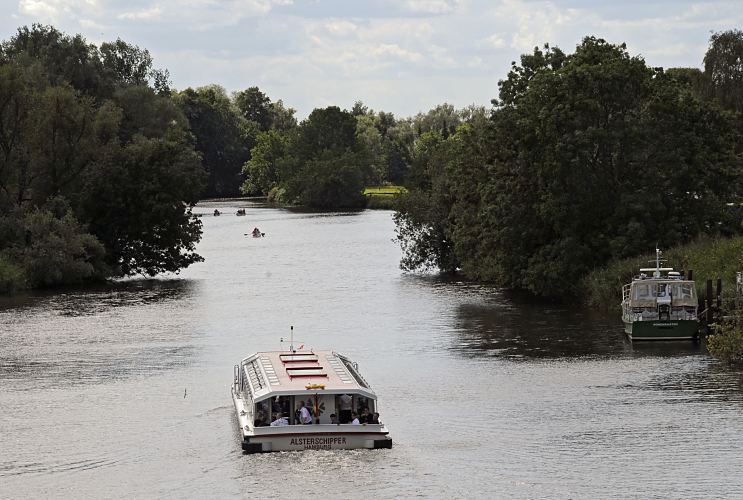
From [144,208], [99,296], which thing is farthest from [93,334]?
[144,208]

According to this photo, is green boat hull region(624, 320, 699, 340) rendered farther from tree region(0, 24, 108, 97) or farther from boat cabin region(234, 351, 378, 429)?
tree region(0, 24, 108, 97)

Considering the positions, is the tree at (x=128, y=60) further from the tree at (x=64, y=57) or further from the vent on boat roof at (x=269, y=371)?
the vent on boat roof at (x=269, y=371)

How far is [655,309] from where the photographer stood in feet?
215

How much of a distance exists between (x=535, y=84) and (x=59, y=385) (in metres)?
40.3

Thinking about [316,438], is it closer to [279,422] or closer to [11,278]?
[279,422]

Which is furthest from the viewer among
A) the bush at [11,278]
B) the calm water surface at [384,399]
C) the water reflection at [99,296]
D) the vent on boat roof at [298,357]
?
the bush at [11,278]

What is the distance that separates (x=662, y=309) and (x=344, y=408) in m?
27.3

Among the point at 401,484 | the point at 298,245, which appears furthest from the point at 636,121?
the point at 298,245

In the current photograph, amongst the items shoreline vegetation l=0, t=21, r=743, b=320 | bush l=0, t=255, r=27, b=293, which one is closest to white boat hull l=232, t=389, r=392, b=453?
shoreline vegetation l=0, t=21, r=743, b=320

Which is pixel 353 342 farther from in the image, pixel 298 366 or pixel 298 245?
pixel 298 245

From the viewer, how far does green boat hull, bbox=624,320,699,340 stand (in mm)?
64938

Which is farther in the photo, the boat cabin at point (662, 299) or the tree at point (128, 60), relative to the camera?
the tree at point (128, 60)

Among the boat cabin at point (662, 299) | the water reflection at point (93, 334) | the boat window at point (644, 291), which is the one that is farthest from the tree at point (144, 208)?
the boat cabin at point (662, 299)

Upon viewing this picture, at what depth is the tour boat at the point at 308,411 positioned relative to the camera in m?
41.8
